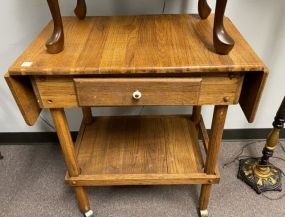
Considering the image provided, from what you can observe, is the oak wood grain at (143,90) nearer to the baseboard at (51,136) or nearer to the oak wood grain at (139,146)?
the oak wood grain at (139,146)

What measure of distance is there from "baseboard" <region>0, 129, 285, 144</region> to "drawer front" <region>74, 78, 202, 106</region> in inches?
32.0

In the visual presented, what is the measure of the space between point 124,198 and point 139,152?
257mm

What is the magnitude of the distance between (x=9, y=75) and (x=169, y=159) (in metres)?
0.65

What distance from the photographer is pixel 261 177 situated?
1206mm

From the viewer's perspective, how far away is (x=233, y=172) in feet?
4.23

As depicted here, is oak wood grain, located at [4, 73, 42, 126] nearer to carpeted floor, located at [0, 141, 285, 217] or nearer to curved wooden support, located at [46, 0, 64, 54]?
curved wooden support, located at [46, 0, 64, 54]

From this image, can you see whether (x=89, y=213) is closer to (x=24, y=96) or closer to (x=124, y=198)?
(x=124, y=198)

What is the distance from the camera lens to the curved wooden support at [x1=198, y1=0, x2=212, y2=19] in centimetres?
89

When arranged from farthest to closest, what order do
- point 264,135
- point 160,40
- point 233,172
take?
point 264,135 → point 233,172 → point 160,40

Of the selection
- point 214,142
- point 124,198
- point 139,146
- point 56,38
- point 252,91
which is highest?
point 56,38

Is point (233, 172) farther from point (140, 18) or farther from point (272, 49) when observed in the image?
point (140, 18)

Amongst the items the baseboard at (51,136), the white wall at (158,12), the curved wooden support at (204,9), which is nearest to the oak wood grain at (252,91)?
the curved wooden support at (204,9)

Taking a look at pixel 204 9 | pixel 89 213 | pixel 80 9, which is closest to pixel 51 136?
pixel 89 213

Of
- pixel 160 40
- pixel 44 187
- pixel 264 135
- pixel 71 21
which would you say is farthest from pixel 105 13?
pixel 264 135
